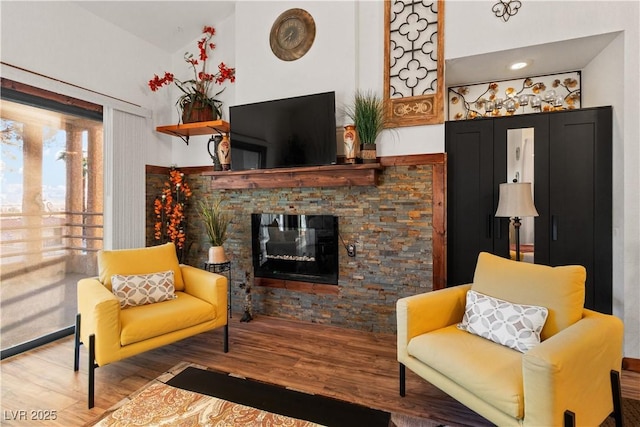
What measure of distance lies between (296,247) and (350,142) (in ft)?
3.92

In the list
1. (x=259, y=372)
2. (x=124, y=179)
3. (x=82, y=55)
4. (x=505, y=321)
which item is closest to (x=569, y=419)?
(x=505, y=321)

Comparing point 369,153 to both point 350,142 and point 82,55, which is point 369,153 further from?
point 82,55

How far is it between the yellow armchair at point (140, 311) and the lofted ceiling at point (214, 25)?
2334 millimetres

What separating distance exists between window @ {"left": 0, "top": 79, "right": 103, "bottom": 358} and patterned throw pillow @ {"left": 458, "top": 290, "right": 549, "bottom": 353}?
338 centimetres

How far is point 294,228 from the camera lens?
324 centimetres

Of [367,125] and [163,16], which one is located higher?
[163,16]

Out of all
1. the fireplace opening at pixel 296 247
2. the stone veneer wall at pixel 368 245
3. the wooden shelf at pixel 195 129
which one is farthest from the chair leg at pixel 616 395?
the wooden shelf at pixel 195 129

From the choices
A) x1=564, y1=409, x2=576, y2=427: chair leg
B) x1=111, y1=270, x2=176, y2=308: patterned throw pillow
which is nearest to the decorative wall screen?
x1=564, y1=409, x2=576, y2=427: chair leg

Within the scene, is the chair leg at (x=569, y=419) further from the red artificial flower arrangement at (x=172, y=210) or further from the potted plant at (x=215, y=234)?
the red artificial flower arrangement at (x=172, y=210)

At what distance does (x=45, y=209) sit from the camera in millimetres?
2770

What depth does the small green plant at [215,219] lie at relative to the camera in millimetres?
3164

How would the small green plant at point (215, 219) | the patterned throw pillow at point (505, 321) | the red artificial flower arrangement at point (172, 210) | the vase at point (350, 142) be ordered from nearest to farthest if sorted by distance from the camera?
the patterned throw pillow at point (505, 321), the vase at point (350, 142), the small green plant at point (215, 219), the red artificial flower arrangement at point (172, 210)

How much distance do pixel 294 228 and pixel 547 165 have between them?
7.47ft

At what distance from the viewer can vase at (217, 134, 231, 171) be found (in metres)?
3.33
